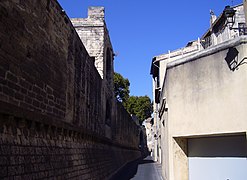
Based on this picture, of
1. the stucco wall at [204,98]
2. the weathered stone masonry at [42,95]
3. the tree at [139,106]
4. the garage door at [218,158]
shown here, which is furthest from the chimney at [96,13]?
the tree at [139,106]

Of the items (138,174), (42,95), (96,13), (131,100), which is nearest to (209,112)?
(42,95)

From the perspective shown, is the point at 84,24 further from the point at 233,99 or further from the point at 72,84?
the point at 233,99

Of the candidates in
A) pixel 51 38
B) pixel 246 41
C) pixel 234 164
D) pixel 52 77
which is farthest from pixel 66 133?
pixel 246 41

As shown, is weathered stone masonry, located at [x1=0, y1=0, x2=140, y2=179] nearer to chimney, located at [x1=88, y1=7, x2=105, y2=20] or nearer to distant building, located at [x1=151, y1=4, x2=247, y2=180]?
distant building, located at [x1=151, y1=4, x2=247, y2=180]

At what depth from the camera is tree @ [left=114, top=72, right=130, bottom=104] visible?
40.5m

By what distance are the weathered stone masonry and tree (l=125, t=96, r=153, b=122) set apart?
108ft

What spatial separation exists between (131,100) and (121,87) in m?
4.13

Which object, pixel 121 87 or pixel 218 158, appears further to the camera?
pixel 121 87

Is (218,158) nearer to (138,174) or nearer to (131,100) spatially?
(138,174)

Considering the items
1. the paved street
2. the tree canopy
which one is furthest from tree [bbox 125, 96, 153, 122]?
the paved street

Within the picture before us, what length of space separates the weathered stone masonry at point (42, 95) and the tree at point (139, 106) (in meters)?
32.9

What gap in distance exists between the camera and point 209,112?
7.01 meters

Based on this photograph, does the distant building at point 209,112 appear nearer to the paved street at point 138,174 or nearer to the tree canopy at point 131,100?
the paved street at point 138,174

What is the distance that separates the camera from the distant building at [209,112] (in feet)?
20.7
